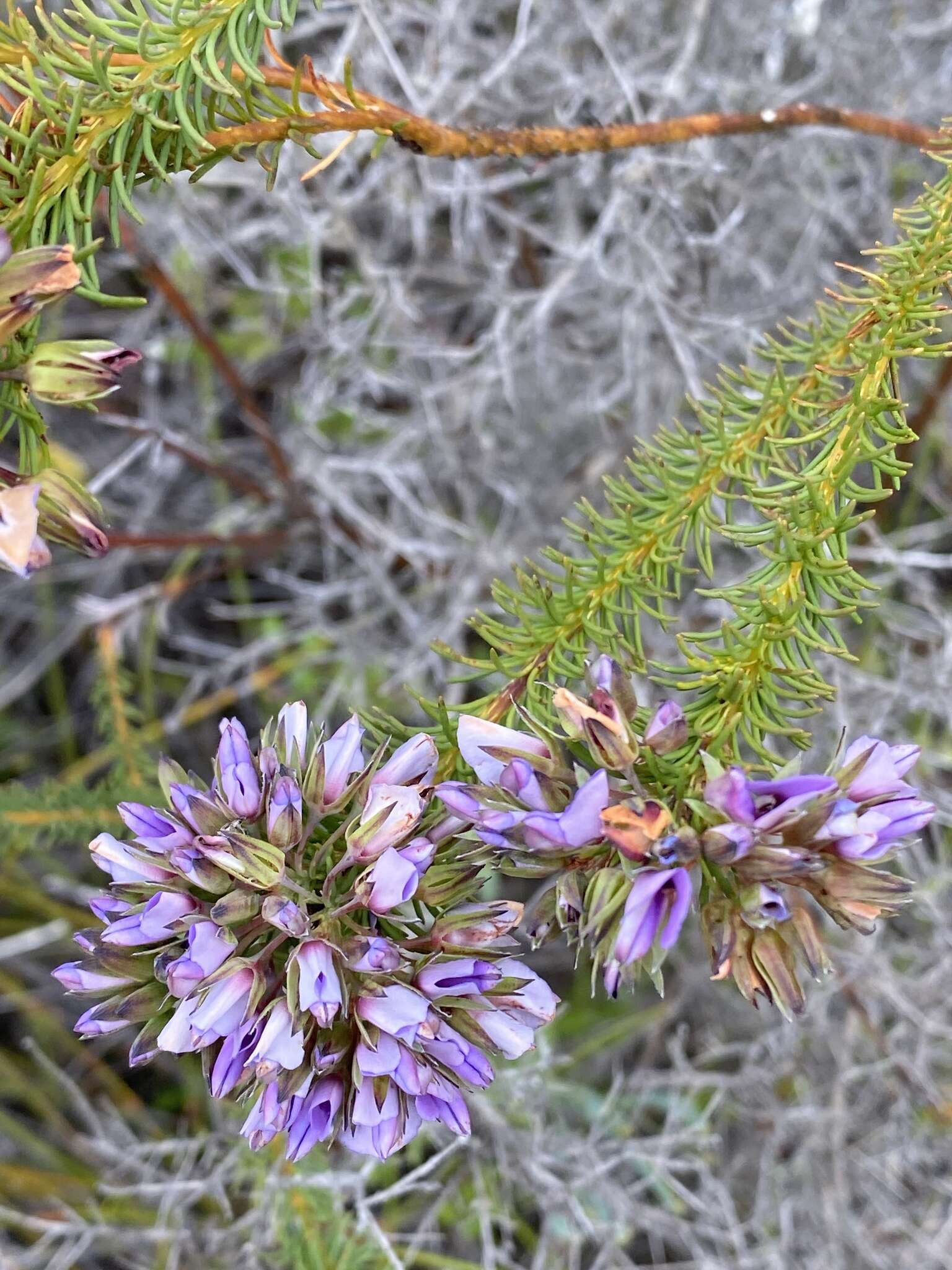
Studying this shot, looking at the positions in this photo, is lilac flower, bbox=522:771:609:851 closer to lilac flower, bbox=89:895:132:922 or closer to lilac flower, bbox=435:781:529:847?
lilac flower, bbox=435:781:529:847

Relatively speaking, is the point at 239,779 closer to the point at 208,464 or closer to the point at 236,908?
the point at 236,908

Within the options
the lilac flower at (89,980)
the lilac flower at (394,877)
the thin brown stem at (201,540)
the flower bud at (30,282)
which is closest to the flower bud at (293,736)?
the lilac flower at (394,877)

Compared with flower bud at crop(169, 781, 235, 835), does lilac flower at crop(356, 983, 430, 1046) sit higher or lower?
lower

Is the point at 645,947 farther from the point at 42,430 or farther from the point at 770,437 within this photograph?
the point at 42,430

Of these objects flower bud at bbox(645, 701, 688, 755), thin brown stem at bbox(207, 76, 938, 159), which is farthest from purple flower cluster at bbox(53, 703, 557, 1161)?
thin brown stem at bbox(207, 76, 938, 159)

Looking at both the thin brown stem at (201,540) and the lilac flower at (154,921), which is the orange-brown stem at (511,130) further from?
the thin brown stem at (201,540)

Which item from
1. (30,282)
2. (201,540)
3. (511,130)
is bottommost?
(201,540)

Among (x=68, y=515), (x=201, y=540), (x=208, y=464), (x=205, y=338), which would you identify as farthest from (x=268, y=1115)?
(x=205, y=338)
